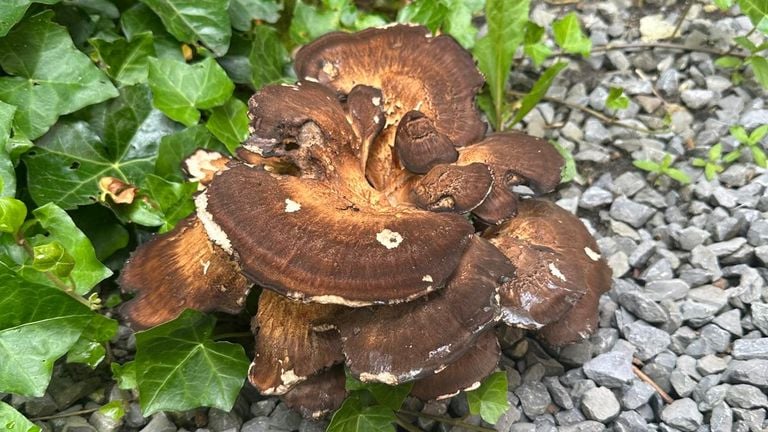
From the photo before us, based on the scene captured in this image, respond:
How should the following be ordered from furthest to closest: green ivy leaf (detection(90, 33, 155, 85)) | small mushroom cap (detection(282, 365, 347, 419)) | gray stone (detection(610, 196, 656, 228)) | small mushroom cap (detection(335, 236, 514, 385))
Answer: gray stone (detection(610, 196, 656, 228))
green ivy leaf (detection(90, 33, 155, 85))
small mushroom cap (detection(282, 365, 347, 419))
small mushroom cap (detection(335, 236, 514, 385))

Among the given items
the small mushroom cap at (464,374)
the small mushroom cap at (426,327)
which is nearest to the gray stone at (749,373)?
the small mushroom cap at (464,374)

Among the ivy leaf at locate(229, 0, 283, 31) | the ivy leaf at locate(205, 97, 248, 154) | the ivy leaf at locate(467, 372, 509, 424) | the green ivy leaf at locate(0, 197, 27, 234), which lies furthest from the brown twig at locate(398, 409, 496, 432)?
the ivy leaf at locate(229, 0, 283, 31)

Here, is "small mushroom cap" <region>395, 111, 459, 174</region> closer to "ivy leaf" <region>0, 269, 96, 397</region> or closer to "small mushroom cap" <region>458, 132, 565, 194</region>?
"small mushroom cap" <region>458, 132, 565, 194</region>

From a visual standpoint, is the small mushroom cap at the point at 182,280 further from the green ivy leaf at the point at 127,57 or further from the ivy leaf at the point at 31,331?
the green ivy leaf at the point at 127,57

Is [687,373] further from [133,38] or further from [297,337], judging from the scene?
[133,38]

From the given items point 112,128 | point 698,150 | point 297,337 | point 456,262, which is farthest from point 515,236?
point 112,128

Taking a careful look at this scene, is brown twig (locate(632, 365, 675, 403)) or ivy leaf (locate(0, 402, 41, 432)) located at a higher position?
ivy leaf (locate(0, 402, 41, 432))

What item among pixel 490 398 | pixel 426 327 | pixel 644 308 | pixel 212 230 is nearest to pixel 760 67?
pixel 644 308
